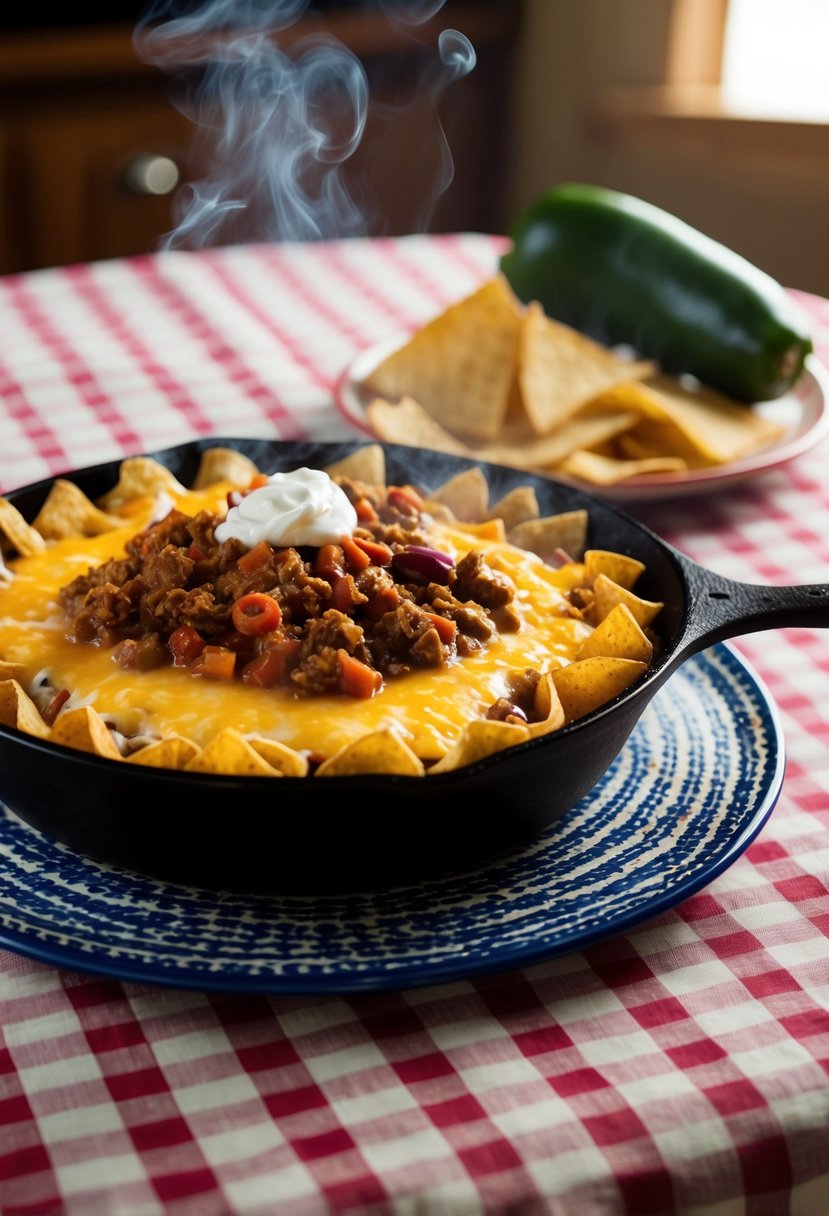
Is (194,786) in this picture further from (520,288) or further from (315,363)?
(520,288)

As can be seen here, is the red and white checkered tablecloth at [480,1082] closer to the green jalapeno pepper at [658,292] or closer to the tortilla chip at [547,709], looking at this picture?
the tortilla chip at [547,709]

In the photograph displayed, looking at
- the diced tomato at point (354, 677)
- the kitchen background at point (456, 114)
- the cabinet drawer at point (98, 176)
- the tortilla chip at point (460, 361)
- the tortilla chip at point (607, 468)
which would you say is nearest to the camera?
the diced tomato at point (354, 677)

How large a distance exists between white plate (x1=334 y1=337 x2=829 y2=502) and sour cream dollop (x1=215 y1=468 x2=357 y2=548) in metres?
0.75

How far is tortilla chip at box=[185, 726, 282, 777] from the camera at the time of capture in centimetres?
128

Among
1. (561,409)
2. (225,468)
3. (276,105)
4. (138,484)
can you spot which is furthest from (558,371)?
(276,105)

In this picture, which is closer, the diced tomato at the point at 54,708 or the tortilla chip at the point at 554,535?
the diced tomato at the point at 54,708

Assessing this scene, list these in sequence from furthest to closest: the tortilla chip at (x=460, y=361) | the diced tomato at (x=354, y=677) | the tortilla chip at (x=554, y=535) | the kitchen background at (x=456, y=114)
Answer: the kitchen background at (x=456, y=114), the tortilla chip at (x=460, y=361), the tortilla chip at (x=554, y=535), the diced tomato at (x=354, y=677)

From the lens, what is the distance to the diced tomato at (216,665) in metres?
1.48

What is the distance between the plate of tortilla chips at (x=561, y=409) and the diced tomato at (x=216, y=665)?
3.16 feet

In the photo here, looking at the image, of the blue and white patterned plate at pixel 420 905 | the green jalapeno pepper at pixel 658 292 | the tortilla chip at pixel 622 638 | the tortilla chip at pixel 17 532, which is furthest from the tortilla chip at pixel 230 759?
the green jalapeno pepper at pixel 658 292

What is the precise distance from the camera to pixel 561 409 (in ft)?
8.27

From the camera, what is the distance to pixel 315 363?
304cm

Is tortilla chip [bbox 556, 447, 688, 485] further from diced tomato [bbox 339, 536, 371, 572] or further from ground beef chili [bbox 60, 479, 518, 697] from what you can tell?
diced tomato [bbox 339, 536, 371, 572]

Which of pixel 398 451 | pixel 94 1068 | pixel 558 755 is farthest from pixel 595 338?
pixel 94 1068
